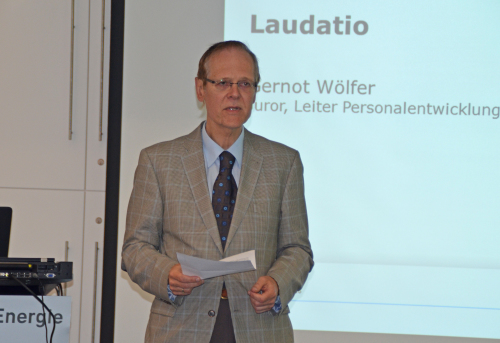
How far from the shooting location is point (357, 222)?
10.2 feet

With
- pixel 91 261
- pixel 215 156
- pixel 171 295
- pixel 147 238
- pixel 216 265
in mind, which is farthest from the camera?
pixel 91 261

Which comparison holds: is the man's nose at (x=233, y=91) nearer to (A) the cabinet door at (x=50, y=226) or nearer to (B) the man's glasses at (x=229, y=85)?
(B) the man's glasses at (x=229, y=85)

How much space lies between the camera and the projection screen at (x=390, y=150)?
9.97 feet

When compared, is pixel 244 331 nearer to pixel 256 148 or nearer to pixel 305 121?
pixel 256 148

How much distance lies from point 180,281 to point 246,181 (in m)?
0.42

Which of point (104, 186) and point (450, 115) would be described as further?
point (104, 186)

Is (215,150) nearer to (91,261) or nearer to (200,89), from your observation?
(200,89)

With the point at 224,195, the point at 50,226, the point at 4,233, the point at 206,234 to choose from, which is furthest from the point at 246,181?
the point at 50,226

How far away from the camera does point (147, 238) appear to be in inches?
73.8

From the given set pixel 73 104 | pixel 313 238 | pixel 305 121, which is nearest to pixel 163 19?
pixel 73 104

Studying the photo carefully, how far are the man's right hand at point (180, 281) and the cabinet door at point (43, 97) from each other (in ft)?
6.49

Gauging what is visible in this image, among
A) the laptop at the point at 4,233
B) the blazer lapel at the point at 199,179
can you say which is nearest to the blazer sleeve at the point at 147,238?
the blazer lapel at the point at 199,179

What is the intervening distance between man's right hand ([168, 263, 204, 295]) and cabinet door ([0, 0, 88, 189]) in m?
1.98

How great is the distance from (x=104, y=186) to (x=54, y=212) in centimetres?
36
